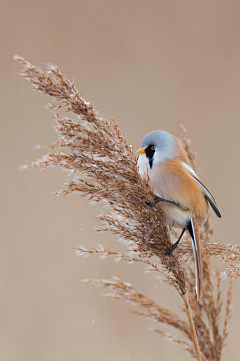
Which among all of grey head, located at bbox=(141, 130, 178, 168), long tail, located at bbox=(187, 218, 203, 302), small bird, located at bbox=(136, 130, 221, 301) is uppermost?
grey head, located at bbox=(141, 130, 178, 168)

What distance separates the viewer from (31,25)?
310 centimetres

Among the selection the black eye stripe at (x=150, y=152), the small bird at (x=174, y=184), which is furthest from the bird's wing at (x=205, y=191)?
the black eye stripe at (x=150, y=152)

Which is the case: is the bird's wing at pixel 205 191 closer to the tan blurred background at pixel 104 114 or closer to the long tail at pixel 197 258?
the long tail at pixel 197 258

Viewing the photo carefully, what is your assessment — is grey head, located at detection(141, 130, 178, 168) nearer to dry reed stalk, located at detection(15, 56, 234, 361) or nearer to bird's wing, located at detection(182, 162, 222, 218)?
bird's wing, located at detection(182, 162, 222, 218)

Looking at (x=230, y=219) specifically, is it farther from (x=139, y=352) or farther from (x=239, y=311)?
(x=139, y=352)

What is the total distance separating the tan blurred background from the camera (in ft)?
7.31

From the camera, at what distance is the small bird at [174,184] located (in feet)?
4.20

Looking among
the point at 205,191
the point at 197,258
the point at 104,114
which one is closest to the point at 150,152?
the point at 205,191

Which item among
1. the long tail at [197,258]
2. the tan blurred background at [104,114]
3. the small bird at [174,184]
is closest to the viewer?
the long tail at [197,258]

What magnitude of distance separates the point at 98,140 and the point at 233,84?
221cm

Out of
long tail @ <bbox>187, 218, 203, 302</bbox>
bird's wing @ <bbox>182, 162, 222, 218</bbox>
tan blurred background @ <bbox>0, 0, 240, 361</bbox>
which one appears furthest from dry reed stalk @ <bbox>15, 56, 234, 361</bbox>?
tan blurred background @ <bbox>0, 0, 240, 361</bbox>

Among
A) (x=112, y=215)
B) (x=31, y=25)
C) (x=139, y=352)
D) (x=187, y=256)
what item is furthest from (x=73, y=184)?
(x=31, y=25)

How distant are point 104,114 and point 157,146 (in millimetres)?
1661

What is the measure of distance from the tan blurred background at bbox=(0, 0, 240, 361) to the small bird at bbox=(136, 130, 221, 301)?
39.3 inches
